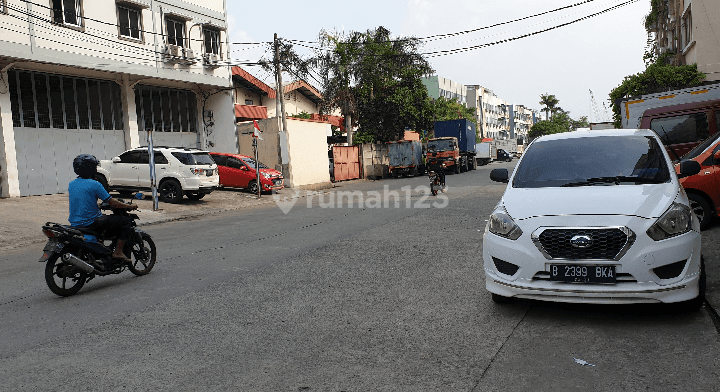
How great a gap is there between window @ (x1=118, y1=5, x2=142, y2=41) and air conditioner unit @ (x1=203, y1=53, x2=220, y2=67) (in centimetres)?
350

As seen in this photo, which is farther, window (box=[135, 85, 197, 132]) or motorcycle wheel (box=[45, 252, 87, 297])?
window (box=[135, 85, 197, 132])

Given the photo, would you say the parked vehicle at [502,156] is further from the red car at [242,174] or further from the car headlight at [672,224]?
the car headlight at [672,224]

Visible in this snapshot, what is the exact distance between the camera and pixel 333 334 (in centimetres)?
458

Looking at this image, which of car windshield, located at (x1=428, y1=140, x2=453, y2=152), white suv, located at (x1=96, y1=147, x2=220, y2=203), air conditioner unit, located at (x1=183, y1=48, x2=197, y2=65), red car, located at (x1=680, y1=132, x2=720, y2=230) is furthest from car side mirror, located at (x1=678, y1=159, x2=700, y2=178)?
car windshield, located at (x1=428, y1=140, x2=453, y2=152)

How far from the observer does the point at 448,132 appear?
41875 millimetres

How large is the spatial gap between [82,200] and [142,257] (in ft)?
3.99

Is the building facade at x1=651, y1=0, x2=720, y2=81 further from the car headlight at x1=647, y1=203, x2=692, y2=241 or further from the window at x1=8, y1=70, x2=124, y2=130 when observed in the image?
the window at x1=8, y1=70, x2=124, y2=130

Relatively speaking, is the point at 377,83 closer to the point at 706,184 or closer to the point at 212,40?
the point at 212,40

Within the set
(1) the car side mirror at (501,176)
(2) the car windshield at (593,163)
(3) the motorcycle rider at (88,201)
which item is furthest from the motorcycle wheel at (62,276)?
(2) the car windshield at (593,163)

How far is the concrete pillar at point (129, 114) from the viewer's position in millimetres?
22703

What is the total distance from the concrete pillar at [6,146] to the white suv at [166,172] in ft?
8.78

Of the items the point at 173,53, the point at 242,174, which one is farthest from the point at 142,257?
the point at 173,53

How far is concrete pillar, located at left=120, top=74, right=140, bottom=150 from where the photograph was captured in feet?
74.5

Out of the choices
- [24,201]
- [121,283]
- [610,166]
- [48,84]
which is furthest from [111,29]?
[610,166]
